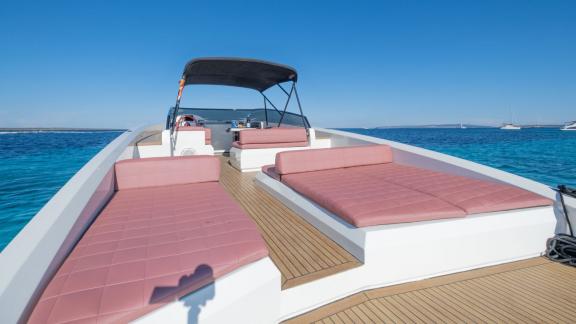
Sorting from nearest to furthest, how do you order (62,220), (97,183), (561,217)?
(62,220) < (97,183) < (561,217)

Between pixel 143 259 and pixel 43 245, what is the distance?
0.39 meters

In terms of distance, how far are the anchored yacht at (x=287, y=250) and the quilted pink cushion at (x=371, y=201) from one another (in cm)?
1

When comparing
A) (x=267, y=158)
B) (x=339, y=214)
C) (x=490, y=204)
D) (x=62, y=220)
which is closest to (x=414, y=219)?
(x=339, y=214)

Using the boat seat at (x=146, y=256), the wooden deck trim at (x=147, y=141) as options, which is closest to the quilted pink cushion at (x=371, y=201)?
the boat seat at (x=146, y=256)

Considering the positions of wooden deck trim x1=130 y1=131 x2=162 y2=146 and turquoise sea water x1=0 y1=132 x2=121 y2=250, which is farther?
wooden deck trim x1=130 y1=131 x2=162 y2=146

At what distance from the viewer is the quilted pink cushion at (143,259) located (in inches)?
37.7

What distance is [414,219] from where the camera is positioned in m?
1.81

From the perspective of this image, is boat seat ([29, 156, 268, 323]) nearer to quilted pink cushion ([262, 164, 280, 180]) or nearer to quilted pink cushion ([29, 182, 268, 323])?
quilted pink cushion ([29, 182, 268, 323])

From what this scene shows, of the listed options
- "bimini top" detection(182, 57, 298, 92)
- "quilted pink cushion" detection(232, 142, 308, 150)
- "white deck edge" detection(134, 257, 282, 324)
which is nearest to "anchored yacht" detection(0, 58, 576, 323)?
"white deck edge" detection(134, 257, 282, 324)

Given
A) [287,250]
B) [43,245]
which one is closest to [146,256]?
[43,245]

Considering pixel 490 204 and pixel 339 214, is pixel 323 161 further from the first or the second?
pixel 490 204

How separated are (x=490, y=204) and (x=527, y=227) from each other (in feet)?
1.06

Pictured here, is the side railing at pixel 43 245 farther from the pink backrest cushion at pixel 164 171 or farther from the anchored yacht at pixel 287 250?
the pink backrest cushion at pixel 164 171

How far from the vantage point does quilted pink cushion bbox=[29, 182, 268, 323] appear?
96 cm
